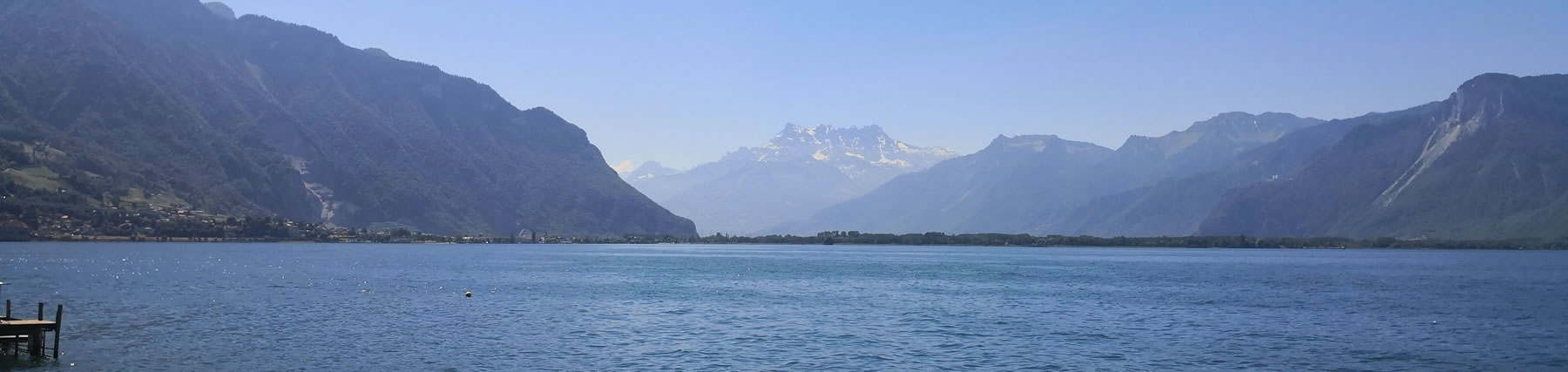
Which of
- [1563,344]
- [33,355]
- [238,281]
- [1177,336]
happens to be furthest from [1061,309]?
[238,281]

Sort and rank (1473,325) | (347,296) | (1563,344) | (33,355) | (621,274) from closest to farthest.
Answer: (33,355) → (1563,344) → (1473,325) → (347,296) → (621,274)

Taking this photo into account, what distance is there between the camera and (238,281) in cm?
11069

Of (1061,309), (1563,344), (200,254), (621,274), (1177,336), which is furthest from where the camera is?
(200,254)

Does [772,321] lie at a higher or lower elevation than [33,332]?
lower

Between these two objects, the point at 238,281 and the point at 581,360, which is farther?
the point at 238,281

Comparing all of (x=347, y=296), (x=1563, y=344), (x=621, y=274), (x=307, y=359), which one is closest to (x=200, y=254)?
(x=621, y=274)

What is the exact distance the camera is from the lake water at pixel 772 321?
55844 mm

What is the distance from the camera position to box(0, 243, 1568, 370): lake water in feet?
A: 183

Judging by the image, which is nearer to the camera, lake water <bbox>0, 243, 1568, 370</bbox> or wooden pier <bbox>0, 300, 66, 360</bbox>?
wooden pier <bbox>0, 300, 66, 360</bbox>

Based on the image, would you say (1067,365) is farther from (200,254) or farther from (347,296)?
(200,254)

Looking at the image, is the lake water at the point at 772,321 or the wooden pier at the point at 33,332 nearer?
the wooden pier at the point at 33,332

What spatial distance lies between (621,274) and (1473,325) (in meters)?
89.1

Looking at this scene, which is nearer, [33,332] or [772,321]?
[33,332]

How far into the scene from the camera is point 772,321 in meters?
74.3
